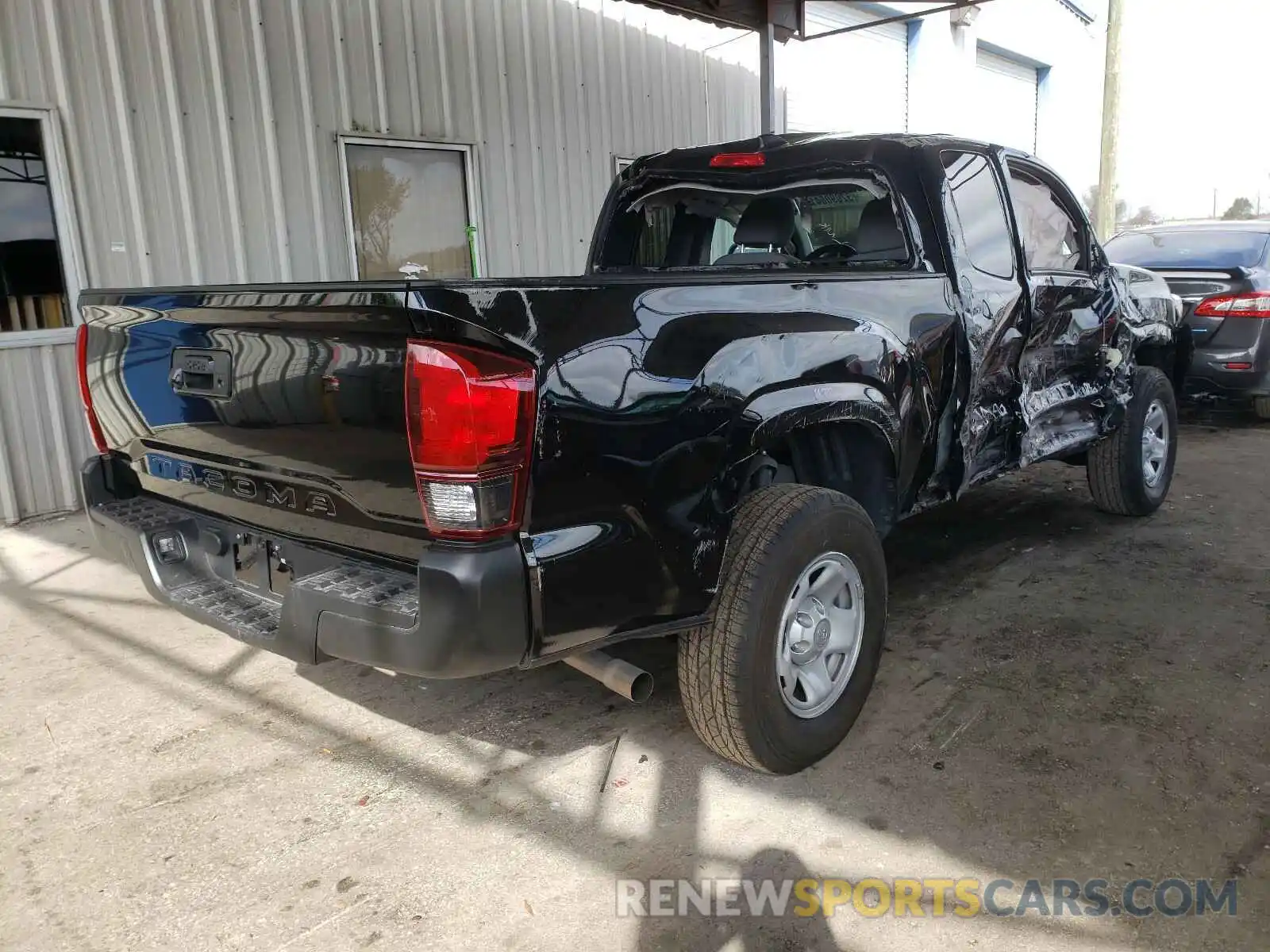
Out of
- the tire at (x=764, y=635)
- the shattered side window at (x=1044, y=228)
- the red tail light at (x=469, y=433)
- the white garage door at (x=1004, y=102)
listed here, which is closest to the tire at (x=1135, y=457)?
the shattered side window at (x=1044, y=228)

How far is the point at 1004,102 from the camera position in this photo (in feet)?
58.6

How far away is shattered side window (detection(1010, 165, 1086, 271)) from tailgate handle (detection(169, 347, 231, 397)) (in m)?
3.17

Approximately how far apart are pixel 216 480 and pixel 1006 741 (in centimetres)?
259

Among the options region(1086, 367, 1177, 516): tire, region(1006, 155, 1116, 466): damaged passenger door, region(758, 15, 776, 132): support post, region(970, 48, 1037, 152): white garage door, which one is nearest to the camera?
region(1006, 155, 1116, 466): damaged passenger door

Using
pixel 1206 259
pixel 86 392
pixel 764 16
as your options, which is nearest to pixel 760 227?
pixel 86 392

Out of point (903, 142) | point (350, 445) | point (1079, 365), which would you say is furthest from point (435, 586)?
point (1079, 365)

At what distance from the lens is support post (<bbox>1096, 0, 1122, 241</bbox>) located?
42.4 feet

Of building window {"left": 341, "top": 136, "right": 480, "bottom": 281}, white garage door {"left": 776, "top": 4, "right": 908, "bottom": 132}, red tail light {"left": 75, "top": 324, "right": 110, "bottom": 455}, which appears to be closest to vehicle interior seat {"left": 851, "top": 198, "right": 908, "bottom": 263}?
red tail light {"left": 75, "top": 324, "right": 110, "bottom": 455}

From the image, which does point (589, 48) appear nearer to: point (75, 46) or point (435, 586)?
point (75, 46)

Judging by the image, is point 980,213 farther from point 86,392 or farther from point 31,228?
point 31,228

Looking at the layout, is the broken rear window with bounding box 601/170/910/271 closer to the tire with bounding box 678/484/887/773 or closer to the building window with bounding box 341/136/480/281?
the tire with bounding box 678/484/887/773

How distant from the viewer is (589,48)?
27.0 ft

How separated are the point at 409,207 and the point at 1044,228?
473cm

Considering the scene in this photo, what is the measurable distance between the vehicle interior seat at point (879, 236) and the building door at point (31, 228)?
4670 millimetres
